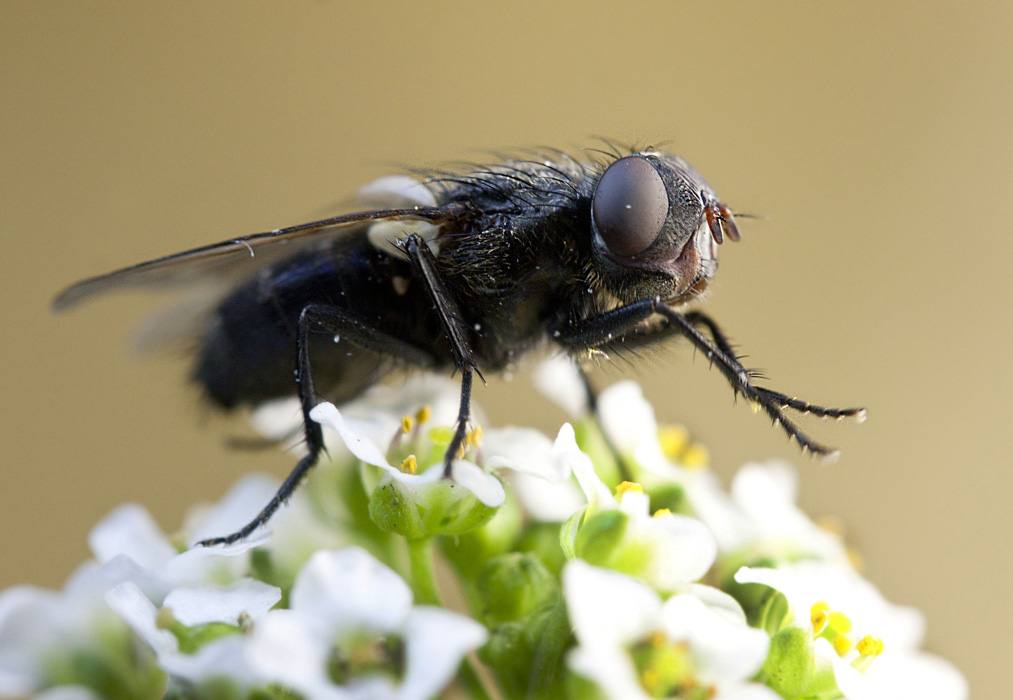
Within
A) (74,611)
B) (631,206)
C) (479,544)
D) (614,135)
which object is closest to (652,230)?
(631,206)

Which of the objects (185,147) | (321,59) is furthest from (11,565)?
(321,59)

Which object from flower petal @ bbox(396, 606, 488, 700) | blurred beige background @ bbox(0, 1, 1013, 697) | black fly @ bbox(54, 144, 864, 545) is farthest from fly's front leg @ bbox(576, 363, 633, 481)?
blurred beige background @ bbox(0, 1, 1013, 697)

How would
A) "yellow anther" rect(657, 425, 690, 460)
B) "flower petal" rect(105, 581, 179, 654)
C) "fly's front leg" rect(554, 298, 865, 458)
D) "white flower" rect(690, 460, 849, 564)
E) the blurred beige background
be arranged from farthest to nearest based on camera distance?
the blurred beige background, "yellow anther" rect(657, 425, 690, 460), "white flower" rect(690, 460, 849, 564), "fly's front leg" rect(554, 298, 865, 458), "flower petal" rect(105, 581, 179, 654)

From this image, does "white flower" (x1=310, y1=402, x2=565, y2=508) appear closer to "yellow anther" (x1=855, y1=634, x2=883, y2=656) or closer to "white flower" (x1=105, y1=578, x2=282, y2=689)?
"white flower" (x1=105, y1=578, x2=282, y2=689)

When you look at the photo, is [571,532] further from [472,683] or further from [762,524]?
[762,524]

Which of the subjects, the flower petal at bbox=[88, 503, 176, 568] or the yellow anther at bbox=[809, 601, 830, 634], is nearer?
the yellow anther at bbox=[809, 601, 830, 634]

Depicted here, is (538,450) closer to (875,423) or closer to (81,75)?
(875,423)

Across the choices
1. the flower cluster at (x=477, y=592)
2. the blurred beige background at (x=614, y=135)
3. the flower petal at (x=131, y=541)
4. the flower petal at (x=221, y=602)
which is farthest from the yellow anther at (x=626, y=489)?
the blurred beige background at (x=614, y=135)
